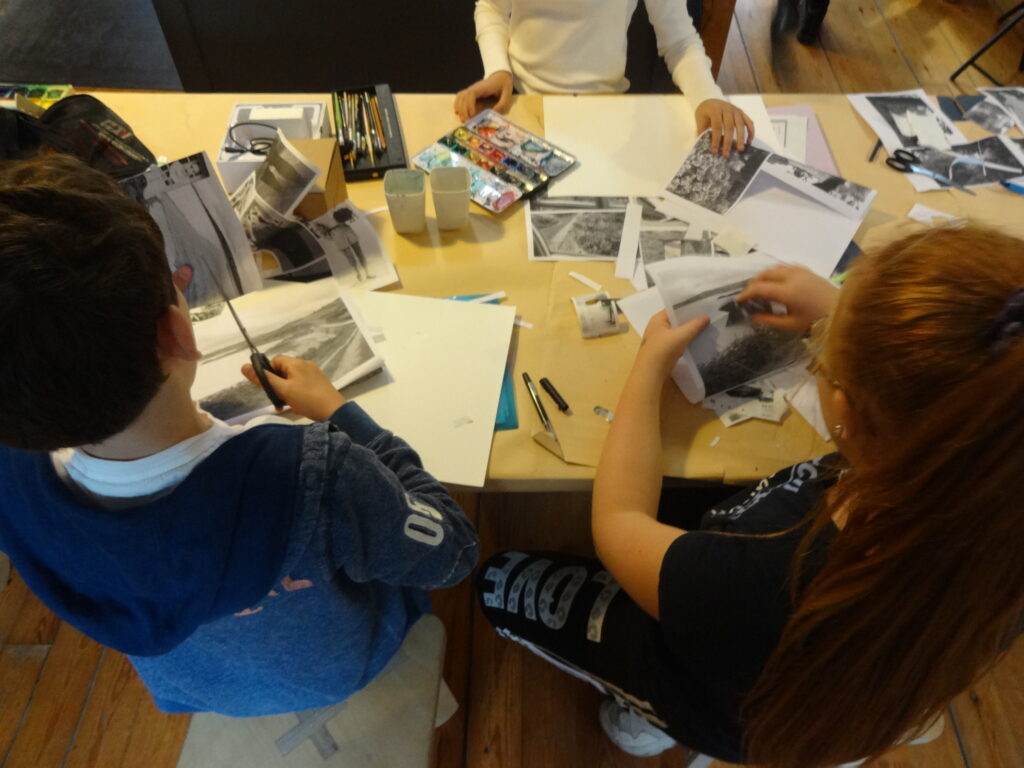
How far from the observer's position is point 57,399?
478mm

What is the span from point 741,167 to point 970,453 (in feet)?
2.48

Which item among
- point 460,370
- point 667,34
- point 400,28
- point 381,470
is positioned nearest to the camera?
point 381,470

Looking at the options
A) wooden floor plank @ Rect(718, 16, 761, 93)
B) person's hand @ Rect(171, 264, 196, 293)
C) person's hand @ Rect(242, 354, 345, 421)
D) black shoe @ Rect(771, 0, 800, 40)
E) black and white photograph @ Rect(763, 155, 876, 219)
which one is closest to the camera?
person's hand @ Rect(242, 354, 345, 421)

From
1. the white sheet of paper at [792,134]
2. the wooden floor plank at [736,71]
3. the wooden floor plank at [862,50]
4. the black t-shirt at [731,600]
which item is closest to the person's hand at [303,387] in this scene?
the black t-shirt at [731,600]

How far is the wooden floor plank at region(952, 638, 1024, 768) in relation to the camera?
1219mm

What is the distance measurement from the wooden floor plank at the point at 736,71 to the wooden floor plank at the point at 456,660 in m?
2.14

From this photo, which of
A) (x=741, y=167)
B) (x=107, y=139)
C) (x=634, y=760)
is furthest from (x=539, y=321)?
(x=634, y=760)

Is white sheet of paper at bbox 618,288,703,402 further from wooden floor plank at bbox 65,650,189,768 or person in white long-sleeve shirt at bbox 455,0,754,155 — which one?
wooden floor plank at bbox 65,650,189,768

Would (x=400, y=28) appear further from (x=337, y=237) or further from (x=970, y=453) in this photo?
(x=970, y=453)

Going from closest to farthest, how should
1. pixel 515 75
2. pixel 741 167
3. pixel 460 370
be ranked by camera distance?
pixel 460 370
pixel 741 167
pixel 515 75

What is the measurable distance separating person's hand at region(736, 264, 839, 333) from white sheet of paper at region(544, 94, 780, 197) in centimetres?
29

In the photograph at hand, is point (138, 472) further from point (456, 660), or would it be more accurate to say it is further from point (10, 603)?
point (10, 603)

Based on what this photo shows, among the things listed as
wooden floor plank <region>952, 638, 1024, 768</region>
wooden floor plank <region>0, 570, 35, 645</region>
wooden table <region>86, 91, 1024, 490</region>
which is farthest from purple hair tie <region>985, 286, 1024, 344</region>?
wooden floor plank <region>0, 570, 35, 645</region>

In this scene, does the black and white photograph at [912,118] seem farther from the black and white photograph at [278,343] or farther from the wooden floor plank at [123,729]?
the wooden floor plank at [123,729]
